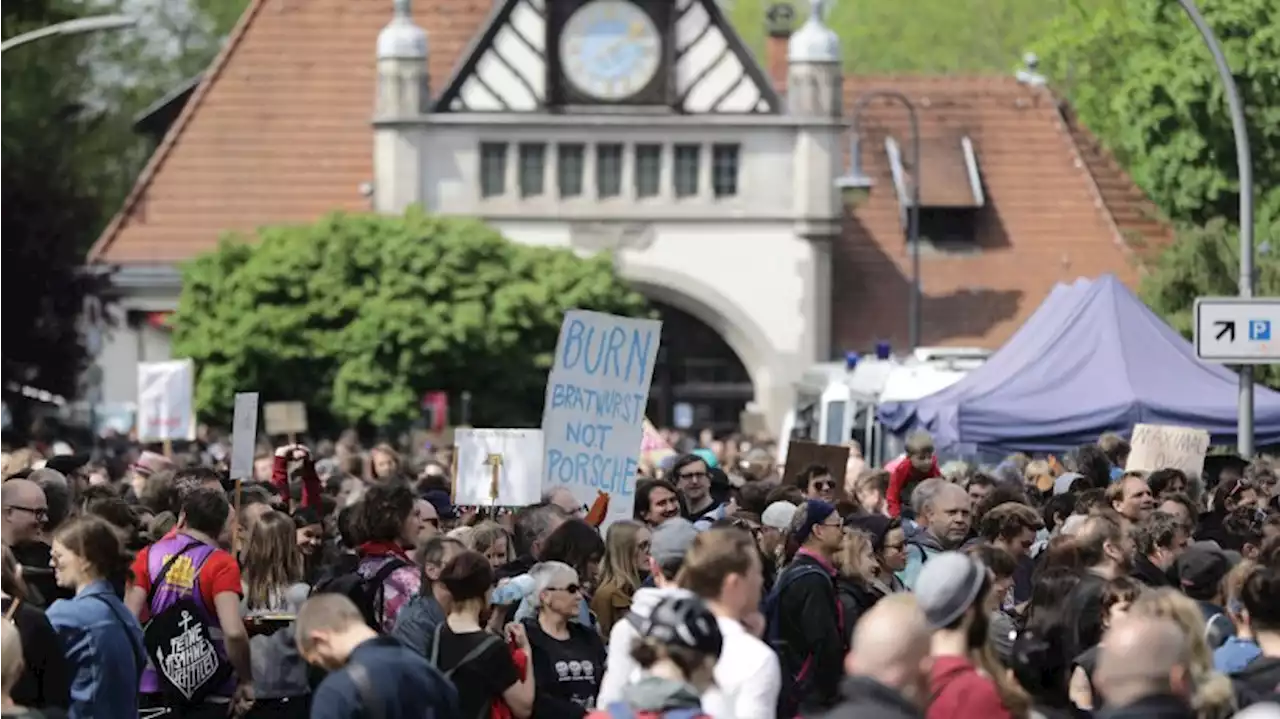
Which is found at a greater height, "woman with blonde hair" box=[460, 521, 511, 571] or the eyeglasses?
the eyeglasses

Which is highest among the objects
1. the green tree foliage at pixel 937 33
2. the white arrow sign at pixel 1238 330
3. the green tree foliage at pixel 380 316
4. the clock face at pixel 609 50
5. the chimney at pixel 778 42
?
the green tree foliage at pixel 937 33

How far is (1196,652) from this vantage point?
9.45 metres

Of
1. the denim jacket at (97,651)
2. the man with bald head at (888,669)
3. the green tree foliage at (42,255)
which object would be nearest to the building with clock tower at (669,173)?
the green tree foliage at (42,255)

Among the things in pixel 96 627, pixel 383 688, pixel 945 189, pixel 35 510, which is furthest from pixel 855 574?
pixel 945 189

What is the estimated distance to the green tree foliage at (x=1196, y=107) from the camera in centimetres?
4659

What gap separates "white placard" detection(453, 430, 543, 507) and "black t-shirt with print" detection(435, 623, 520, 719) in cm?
681

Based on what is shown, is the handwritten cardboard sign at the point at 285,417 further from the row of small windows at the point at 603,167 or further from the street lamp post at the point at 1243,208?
the row of small windows at the point at 603,167

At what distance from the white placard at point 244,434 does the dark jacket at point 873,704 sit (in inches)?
411

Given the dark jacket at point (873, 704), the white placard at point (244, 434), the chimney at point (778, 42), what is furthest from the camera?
the chimney at point (778, 42)

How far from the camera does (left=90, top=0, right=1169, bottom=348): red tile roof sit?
59906 millimetres

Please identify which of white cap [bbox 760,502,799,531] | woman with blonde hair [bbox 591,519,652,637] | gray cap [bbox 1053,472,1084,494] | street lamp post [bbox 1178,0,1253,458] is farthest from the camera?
street lamp post [bbox 1178,0,1253,458]

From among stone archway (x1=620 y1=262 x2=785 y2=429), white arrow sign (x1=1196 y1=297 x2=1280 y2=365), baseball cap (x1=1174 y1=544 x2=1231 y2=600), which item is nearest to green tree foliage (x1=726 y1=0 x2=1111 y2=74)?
stone archway (x1=620 y1=262 x2=785 y2=429)

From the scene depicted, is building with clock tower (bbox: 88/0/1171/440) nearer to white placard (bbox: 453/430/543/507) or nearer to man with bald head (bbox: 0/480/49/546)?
white placard (bbox: 453/430/543/507)

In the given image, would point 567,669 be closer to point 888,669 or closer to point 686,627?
point 686,627
